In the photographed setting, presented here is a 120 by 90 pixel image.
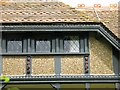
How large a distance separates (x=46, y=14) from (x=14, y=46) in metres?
1.67

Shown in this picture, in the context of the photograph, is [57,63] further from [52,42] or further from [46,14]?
[46,14]

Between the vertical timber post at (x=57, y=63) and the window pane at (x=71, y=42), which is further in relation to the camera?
the window pane at (x=71, y=42)

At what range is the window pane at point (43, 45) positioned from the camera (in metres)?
13.1

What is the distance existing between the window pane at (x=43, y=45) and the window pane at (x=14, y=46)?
25.8 inches

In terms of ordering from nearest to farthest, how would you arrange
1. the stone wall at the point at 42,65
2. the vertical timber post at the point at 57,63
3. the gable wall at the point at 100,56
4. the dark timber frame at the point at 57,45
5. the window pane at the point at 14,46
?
the dark timber frame at the point at 57,45
the vertical timber post at the point at 57,63
the stone wall at the point at 42,65
the gable wall at the point at 100,56
the window pane at the point at 14,46

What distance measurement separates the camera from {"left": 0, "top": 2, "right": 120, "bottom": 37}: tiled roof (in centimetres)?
1298

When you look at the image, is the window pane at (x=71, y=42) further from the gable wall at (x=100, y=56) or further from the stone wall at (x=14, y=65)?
the stone wall at (x=14, y=65)

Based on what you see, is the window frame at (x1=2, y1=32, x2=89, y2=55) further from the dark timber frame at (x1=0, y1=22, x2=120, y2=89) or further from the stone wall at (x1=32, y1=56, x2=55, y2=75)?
the stone wall at (x1=32, y1=56, x2=55, y2=75)

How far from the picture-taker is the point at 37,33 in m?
13.1

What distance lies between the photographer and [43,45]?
1320cm

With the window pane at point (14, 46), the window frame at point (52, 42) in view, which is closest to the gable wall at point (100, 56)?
the window frame at point (52, 42)

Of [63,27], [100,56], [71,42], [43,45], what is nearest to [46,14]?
[63,27]

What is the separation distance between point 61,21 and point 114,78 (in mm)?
2750

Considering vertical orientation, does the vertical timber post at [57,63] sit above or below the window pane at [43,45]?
below
